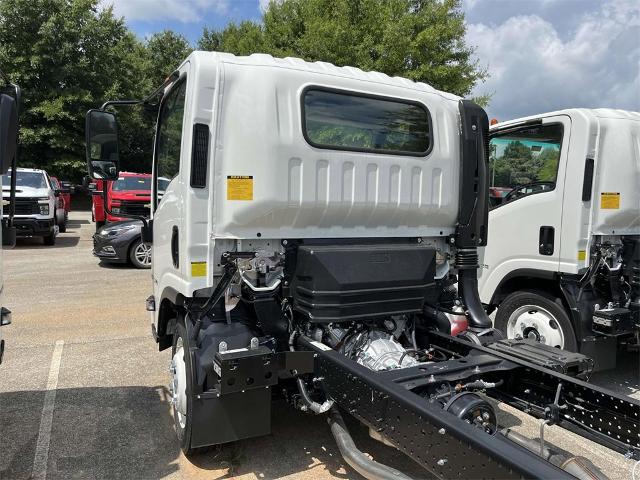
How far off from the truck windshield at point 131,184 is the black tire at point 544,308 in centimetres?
993

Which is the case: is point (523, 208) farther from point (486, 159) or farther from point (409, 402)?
point (409, 402)

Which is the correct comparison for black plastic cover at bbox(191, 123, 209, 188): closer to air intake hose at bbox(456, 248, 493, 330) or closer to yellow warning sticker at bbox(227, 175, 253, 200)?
yellow warning sticker at bbox(227, 175, 253, 200)

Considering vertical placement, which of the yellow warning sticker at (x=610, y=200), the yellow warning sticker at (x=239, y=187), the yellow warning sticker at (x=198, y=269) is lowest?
the yellow warning sticker at (x=198, y=269)

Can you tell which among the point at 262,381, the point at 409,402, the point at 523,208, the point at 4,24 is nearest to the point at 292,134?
the point at 262,381

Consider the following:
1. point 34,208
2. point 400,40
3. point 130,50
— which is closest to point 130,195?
point 34,208

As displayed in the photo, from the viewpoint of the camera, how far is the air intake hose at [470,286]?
3.60 meters

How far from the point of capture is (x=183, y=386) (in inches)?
122

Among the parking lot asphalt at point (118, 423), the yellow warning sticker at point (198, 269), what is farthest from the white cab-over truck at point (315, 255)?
the parking lot asphalt at point (118, 423)

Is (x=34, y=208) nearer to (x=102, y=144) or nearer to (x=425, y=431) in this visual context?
(x=102, y=144)

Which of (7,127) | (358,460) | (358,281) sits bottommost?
(358,460)

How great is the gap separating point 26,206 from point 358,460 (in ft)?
41.0

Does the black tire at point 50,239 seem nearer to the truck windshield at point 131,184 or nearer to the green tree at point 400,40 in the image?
the truck windshield at point 131,184

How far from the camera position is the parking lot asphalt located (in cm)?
322

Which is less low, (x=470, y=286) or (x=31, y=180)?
(x=31, y=180)
